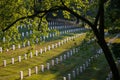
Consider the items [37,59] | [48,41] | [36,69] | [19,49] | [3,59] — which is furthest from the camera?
[48,41]

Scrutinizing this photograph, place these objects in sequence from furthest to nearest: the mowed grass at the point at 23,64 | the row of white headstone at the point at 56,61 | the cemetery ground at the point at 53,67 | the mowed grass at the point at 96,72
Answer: the mowed grass at the point at 96,72 → the row of white headstone at the point at 56,61 → the cemetery ground at the point at 53,67 → the mowed grass at the point at 23,64

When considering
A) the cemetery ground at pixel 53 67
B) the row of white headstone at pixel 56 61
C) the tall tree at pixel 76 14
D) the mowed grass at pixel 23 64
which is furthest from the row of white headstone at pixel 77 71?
the tall tree at pixel 76 14

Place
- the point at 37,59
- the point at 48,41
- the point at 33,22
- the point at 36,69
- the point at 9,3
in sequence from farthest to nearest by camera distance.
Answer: the point at 48,41
the point at 37,59
the point at 36,69
the point at 33,22
the point at 9,3

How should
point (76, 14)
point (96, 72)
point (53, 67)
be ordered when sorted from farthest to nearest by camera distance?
point (96, 72)
point (53, 67)
point (76, 14)

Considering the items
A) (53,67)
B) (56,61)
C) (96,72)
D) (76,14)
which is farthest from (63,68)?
(76,14)

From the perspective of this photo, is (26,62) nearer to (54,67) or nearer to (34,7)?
(54,67)

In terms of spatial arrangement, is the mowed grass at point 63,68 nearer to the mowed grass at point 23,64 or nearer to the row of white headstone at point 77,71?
the row of white headstone at point 77,71

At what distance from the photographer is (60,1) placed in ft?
60.7

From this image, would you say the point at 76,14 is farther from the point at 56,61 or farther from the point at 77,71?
the point at 56,61

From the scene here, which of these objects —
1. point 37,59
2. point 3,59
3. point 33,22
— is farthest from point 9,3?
point 37,59

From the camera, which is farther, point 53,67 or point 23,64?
point 53,67

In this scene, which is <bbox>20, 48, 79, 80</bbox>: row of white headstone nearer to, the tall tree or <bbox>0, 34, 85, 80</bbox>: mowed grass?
<bbox>0, 34, 85, 80</bbox>: mowed grass

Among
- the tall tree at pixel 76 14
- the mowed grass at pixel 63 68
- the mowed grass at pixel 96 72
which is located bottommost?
A: the mowed grass at pixel 96 72

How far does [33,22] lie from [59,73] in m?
14.5
